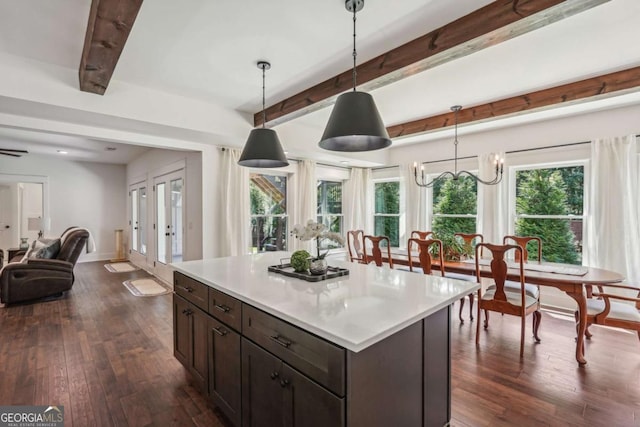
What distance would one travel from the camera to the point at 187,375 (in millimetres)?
2547

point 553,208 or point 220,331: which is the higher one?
point 553,208

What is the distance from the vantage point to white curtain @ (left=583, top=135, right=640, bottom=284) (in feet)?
11.9

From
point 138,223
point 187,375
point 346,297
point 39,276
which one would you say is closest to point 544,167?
point 346,297

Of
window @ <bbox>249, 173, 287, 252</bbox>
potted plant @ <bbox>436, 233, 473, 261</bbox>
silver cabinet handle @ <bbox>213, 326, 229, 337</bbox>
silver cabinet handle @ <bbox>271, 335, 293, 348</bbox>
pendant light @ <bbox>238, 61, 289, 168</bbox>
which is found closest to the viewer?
silver cabinet handle @ <bbox>271, 335, 293, 348</bbox>

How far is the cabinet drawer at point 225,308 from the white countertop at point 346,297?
53 millimetres

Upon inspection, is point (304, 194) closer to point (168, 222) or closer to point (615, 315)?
point (168, 222)

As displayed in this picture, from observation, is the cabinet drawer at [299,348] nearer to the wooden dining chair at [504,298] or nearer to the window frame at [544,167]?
the wooden dining chair at [504,298]

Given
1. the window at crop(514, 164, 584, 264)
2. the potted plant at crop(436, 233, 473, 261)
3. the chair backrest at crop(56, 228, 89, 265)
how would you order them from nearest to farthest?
the potted plant at crop(436, 233, 473, 261) < the window at crop(514, 164, 584, 264) < the chair backrest at crop(56, 228, 89, 265)

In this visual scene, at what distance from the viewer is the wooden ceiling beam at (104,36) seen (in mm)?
1792

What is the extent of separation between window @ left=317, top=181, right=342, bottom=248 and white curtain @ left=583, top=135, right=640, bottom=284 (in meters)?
4.19

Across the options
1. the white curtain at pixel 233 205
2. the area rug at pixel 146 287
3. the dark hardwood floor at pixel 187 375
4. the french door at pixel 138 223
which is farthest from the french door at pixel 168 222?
the dark hardwood floor at pixel 187 375

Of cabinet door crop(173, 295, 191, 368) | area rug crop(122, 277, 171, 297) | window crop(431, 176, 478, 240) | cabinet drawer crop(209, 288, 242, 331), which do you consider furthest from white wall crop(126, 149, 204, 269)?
window crop(431, 176, 478, 240)

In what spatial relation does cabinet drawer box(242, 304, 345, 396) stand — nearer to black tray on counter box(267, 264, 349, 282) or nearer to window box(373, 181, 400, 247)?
black tray on counter box(267, 264, 349, 282)

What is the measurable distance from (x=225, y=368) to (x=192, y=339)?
0.53 metres
